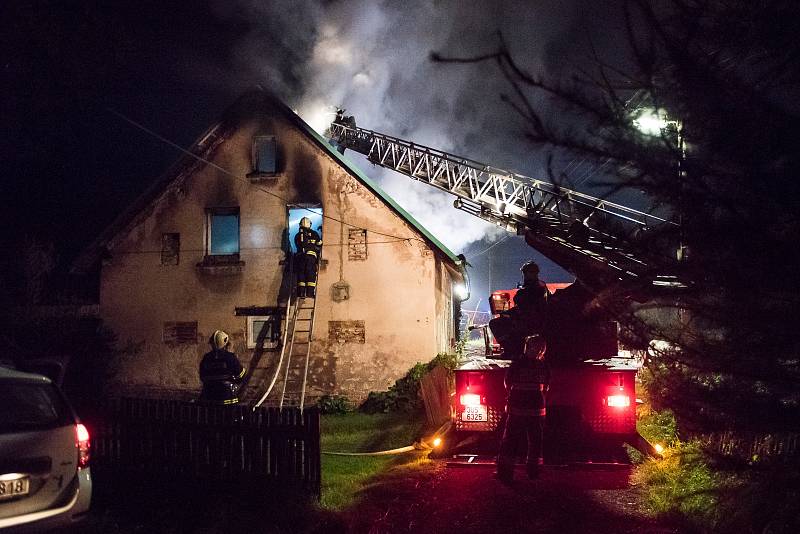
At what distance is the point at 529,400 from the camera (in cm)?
609

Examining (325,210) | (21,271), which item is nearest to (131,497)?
(325,210)

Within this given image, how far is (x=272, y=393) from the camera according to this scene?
13.9 m

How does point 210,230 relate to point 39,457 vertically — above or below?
above

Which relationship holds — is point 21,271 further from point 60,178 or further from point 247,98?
point 247,98

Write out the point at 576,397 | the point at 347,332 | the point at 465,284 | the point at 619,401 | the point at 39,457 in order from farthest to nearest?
1. the point at 465,284
2. the point at 347,332
3. the point at 576,397
4. the point at 619,401
5. the point at 39,457

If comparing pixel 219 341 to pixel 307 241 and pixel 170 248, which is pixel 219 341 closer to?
pixel 307 241

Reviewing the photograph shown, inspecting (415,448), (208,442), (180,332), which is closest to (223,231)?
(180,332)

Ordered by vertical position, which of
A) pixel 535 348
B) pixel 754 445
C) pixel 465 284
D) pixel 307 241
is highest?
pixel 307 241

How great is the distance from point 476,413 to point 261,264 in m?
9.06

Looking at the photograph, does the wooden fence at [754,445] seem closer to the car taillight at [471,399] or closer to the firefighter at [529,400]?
the firefighter at [529,400]

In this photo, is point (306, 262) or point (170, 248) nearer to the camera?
point (306, 262)

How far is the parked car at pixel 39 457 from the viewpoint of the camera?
4.04m

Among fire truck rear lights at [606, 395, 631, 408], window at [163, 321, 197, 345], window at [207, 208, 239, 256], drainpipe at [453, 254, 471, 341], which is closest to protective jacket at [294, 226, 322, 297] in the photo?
window at [207, 208, 239, 256]

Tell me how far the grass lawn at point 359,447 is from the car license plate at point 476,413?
0.97 metres
